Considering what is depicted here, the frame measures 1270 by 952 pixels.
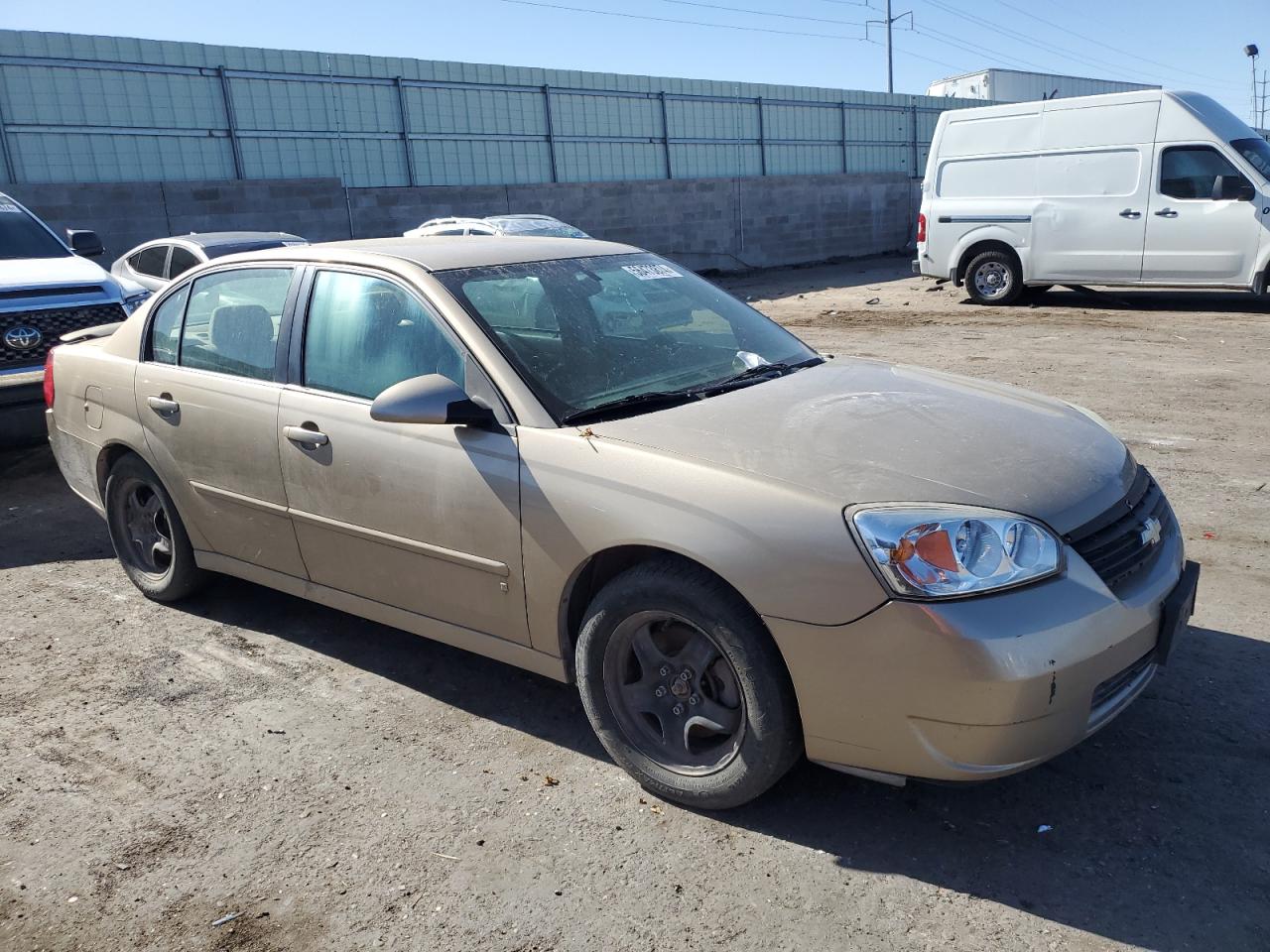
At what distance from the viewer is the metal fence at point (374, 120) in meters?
16.4

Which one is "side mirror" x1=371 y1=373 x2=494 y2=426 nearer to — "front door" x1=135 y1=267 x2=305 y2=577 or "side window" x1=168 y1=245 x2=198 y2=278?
"front door" x1=135 y1=267 x2=305 y2=577

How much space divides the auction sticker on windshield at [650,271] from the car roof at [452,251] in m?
0.12

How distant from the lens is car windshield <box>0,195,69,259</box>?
887 cm

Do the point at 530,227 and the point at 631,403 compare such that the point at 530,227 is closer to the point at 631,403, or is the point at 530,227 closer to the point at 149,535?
the point at 149,535

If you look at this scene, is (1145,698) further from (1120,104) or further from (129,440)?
(1120,104)

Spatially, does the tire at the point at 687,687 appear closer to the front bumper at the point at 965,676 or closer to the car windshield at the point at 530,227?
the front bumper at the point at 965,676

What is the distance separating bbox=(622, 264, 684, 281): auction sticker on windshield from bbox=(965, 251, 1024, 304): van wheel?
1147cm

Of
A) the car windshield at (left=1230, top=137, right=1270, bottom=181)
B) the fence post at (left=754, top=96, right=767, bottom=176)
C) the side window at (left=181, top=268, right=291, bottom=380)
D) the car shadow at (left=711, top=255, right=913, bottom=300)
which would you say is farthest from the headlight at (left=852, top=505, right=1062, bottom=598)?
the fence post at (left=754, top=96, right=767, bottom=176)

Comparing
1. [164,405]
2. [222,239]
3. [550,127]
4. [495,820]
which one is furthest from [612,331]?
[550,127]

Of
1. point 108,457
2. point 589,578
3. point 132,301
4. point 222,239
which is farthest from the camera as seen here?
point 222,239

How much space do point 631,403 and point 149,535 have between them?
9.10 feet

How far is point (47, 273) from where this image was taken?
8.30m

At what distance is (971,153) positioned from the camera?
1444 centimetres

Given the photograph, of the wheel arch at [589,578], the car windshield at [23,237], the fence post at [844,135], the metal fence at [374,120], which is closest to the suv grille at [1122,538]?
the wheel arch at [589,578]
